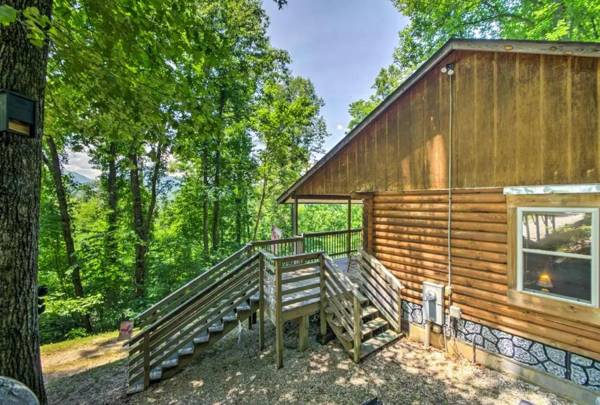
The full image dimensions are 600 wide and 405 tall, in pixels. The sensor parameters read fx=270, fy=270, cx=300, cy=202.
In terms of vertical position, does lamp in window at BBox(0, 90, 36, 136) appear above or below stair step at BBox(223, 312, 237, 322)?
above

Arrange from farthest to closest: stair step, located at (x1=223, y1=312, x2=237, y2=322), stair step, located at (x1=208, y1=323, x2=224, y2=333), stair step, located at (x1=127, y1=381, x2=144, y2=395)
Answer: stair step, located at (x1=223, y1=312, x2=237, y2=322)
stair step, located at (x1=208, y1=323, x2=224, y2=333)
stair step, located at (x1=127, y1=381, x2=144, y2=395)

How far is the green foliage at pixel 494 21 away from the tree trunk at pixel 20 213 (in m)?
13.0

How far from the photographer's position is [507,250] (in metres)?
4.71

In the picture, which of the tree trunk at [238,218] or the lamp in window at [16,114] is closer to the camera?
the lamp in window at [16,114]

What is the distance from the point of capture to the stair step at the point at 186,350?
17.3 ft

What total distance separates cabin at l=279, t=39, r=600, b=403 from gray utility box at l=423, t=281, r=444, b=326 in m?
0.03

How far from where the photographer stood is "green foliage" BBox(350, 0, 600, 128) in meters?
8.88


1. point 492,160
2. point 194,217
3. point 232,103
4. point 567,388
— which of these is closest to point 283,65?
point 232,103

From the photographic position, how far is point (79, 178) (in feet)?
42.1

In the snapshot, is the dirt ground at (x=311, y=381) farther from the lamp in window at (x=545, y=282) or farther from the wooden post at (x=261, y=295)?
the lamp in window at (x=545, y=282)

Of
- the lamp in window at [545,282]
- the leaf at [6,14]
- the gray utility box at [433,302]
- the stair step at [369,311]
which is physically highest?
the leaf at [6,14]

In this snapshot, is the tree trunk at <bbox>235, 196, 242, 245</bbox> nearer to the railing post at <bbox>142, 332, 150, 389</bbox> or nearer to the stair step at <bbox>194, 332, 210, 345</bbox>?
the stair step at <bbox>194, 332, 210, 345</bbox>

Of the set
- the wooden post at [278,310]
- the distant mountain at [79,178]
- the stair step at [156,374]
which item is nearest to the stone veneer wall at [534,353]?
the wooden post at [278,310]

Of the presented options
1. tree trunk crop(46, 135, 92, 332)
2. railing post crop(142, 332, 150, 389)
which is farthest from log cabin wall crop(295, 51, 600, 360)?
tree trunk crop(46, 135, 92, 332)
